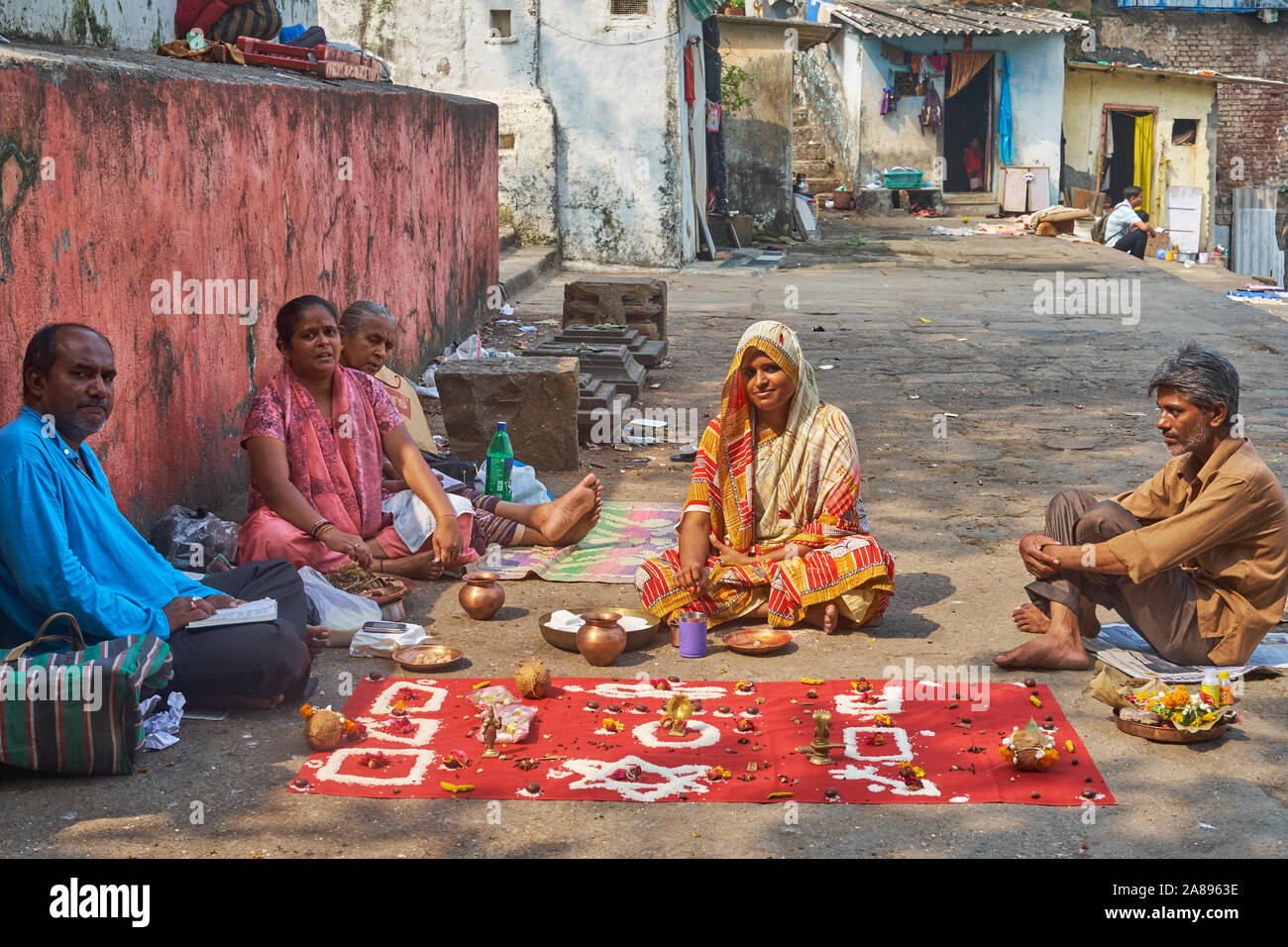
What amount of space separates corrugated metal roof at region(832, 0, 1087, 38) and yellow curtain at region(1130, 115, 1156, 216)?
2528mm

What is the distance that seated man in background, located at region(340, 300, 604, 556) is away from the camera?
5.95 m

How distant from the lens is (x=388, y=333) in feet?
20.0

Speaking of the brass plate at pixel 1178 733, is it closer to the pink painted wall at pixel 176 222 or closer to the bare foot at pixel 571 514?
the bare foot at pixel 571 514

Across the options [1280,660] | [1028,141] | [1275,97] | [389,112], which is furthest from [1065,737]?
[1275,97]

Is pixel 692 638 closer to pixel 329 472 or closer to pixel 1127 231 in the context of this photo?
pixel 329 472

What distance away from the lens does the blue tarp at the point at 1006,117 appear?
87.0ft

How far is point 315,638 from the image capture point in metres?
4.45

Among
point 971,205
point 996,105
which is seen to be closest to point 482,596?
point 971,205

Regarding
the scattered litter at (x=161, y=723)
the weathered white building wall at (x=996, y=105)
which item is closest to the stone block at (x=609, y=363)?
the scattered litter at (x=161, y=723)

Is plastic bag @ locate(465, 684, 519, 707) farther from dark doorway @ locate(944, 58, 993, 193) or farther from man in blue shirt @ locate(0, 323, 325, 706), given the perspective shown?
dark doorway @ locate(944, 58, 993, 193)

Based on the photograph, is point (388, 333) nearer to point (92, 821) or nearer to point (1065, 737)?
point (92, 821)

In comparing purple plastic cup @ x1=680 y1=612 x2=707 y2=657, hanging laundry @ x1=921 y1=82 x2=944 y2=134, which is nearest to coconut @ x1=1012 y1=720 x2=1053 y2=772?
purple plastic cup @ x1=680 y1=612 x2=707 y2=657

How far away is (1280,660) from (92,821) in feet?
12.2

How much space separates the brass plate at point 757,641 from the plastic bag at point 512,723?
3.07 feet
